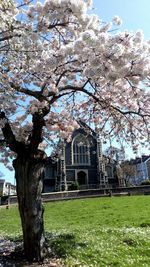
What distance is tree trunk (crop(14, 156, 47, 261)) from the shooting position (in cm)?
1044

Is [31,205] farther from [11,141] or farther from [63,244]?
[11,141]

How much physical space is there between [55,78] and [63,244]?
553cm

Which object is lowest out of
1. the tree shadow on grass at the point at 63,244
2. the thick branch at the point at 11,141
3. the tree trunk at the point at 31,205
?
the tree shadow on grass at the point at 63,244

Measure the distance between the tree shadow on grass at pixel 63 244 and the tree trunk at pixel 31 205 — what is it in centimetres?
50

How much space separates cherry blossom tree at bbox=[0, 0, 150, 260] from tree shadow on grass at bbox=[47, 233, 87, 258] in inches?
20.9

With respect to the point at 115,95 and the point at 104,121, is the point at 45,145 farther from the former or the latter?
the point at 115,95

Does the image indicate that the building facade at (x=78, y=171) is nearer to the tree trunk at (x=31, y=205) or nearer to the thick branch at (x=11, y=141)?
the thick branch at (x=11, y=141)

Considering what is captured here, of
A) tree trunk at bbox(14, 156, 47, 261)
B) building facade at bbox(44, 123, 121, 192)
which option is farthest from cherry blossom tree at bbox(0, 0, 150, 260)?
building facade at bbox(44, 123, 121, 192)

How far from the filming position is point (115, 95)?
1265 centimetres

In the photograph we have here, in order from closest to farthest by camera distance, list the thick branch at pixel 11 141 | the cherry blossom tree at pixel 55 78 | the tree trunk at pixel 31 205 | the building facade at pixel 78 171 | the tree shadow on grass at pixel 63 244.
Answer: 1. the cherry blossom tree at pixel 55 78
2. the tree trunk at pixel 31 205
3. the tree shadow on grass at pixel 63 244
4. the thick branch at pixel 11 141
5. the building facade at pixel 78 171

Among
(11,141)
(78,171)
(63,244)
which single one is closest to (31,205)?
(63,244)

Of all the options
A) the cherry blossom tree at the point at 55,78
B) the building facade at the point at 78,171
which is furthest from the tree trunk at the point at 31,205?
the building facade at the point at 78,171

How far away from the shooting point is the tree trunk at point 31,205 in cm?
1044

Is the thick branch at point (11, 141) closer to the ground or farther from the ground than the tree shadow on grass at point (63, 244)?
farther from the ground
